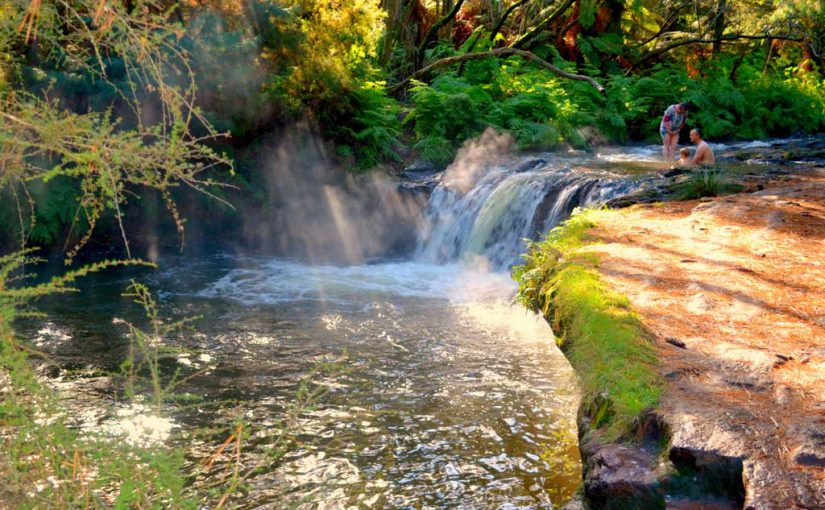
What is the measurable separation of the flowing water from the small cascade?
0.04 metres

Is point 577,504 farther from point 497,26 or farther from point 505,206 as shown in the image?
point 497,26

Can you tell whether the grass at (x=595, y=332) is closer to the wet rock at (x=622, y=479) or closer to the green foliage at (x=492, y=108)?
the wet rock at (x=622, y=479)

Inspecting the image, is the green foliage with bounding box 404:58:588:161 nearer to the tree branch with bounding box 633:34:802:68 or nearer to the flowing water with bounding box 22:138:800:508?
the flowing water with bounding box 22:138:800:508

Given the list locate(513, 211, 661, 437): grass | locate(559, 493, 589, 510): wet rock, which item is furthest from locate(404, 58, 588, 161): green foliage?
locate(559, 493, 589, 510): wet rock

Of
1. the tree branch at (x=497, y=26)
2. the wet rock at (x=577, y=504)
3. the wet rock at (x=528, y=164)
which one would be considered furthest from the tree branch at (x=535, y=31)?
the wet rock at (x=577, y=504)

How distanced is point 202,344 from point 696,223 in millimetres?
5628

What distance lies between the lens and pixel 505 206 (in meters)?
13.3

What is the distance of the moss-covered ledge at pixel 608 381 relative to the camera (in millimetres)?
4098

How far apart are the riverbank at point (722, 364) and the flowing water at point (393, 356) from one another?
117 centimetres

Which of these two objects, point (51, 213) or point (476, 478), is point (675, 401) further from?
point (51, 213)

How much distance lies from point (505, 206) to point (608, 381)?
28.0ft

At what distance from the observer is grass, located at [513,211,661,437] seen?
4645 mm

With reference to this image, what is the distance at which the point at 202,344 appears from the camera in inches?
349

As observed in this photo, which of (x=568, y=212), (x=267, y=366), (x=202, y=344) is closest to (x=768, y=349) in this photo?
(x=267, y=366)
